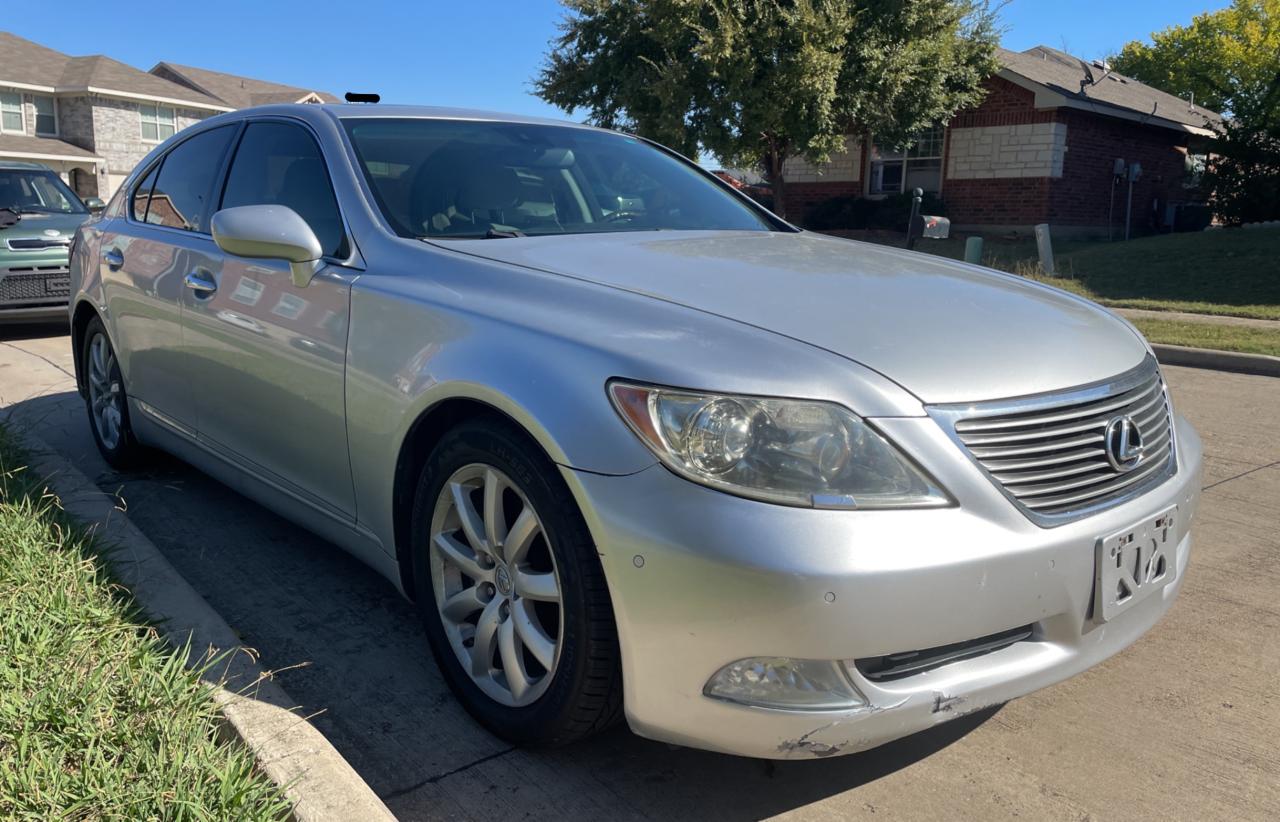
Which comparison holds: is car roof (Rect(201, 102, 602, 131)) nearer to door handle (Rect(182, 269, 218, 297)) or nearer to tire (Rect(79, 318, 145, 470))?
door handle (Rect(182, 269, 218, 297))

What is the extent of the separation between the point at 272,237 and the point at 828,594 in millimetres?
2061

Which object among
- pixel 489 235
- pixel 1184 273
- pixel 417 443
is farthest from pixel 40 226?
pixel 1184 273

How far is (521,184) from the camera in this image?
360cm

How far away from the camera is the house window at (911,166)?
82.3 ft

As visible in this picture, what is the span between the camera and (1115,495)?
2.40 meters

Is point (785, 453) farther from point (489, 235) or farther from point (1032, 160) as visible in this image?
point (1032, 160)

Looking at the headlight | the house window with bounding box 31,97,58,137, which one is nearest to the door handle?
the headlight

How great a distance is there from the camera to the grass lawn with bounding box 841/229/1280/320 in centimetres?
1220

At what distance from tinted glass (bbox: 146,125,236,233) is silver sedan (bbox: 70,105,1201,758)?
0.75 meters

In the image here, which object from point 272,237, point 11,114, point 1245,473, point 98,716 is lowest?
point 1245,473

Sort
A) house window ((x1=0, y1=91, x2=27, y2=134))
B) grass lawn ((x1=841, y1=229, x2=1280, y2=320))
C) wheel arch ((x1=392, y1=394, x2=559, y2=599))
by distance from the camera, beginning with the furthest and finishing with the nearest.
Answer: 1. house window ((x1=0, y1=91, x2=27, y2=134))
2. grass lawn ((x1=841, y1=229, x2=1280, y2=320))
3. wheel arch ((x1=392, y1=394, x2=559, y2=599))

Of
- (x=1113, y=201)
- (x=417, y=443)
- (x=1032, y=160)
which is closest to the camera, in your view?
(x=417, y=443)

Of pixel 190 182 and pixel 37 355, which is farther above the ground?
pixel 190 182

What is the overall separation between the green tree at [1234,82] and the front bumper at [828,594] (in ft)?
76.7
